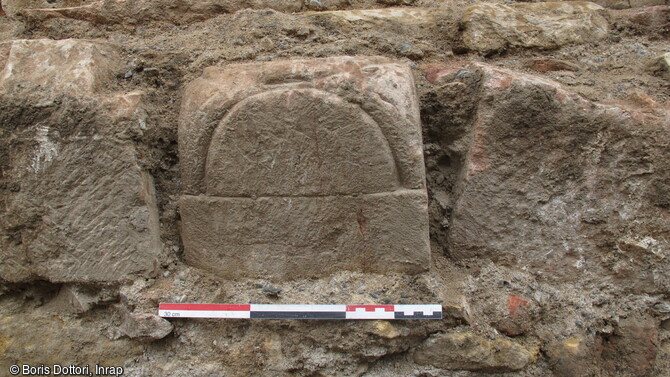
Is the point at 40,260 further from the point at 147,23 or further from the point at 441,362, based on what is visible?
the point at 441,362

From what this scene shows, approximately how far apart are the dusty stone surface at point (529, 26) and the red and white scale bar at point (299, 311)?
34.6 inches

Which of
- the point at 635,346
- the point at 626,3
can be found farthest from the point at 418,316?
the point at 626,3

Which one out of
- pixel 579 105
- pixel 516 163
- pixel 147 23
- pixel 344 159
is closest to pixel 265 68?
pixel 344 159

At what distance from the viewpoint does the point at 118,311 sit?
1529mm

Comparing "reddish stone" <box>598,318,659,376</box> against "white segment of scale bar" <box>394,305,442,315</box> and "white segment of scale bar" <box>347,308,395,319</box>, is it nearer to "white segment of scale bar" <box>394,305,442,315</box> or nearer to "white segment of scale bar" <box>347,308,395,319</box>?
"white segment of scale bar" <box>394,305,442,315</box>

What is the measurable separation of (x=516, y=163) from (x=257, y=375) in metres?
0.98

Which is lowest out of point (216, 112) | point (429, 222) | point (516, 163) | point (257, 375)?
point (257, 375)

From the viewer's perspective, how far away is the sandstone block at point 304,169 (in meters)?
1.41

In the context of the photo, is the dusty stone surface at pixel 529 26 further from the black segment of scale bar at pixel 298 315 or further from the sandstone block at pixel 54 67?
the sandstone block at pixel 54 67

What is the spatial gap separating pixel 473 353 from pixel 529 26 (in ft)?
3.51

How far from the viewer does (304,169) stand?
4.71ft

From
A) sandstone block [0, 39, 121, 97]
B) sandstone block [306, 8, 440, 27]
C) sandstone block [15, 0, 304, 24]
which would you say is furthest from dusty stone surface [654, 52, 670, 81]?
sandstone block [0, 39, 121, 97]

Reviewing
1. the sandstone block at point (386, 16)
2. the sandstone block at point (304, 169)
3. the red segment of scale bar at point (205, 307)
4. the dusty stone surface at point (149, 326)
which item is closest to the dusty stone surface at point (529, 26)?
the sandstone block at point (386, 16)

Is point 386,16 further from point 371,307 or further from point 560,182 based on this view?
point 371,307
